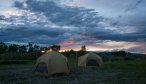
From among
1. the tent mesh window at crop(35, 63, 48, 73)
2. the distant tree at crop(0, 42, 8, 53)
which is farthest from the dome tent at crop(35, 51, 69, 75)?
the distant tree at crop(0, 42, 8, 53)

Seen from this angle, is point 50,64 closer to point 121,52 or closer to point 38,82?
point 38,82

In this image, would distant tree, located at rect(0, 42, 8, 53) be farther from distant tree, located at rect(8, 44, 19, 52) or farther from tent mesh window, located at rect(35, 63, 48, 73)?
tent mesh window, located at rect(35, 63, 48, 73)

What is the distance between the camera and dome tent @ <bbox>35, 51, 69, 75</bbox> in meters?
29.2

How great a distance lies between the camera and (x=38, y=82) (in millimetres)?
23078

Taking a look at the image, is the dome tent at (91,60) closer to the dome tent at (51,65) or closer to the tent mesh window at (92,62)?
the tent mesh window at (92,62)

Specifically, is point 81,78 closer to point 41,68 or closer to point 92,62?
point 41,68

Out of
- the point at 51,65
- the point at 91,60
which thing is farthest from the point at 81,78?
the point at 91,60

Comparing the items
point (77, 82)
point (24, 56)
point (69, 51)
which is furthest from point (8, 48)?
point (77, 82)

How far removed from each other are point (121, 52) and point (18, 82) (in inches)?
3985

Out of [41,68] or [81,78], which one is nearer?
[81,78]

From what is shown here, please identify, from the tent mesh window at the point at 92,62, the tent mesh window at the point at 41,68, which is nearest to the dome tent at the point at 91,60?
the tent mesh window at the point at 92,62

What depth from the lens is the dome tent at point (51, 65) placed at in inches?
1148

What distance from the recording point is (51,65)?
29.2m

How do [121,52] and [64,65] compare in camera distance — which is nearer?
[64,65]
